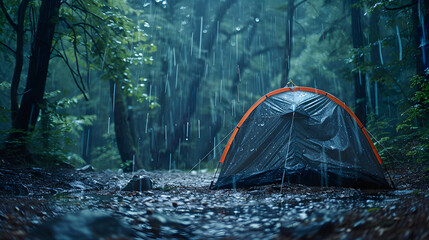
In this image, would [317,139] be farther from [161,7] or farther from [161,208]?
[161,7]

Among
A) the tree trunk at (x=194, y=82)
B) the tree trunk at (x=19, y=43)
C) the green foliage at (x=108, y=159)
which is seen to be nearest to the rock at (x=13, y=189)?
the tree trunk at (x=19, y=43)

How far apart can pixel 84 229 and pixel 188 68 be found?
1435 centimetres

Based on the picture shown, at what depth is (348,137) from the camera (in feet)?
19.6

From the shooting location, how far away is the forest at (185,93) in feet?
11.7

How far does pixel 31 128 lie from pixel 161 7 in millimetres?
9844

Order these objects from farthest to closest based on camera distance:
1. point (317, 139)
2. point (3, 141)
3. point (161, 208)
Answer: point (3, 141) → point (317, 139) → point (161, 208)

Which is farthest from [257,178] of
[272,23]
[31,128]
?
[272,23]

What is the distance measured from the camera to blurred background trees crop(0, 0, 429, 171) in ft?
27.2

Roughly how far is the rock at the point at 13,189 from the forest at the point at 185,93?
0.04 metres

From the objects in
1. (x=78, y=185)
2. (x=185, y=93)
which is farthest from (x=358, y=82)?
(x=78, y=185)

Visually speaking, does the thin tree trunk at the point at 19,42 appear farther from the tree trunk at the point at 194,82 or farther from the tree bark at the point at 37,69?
the tree trunk at the point at 194,82

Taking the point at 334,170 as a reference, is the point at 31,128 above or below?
above

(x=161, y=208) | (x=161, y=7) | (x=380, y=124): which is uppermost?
(x=161, y=7)

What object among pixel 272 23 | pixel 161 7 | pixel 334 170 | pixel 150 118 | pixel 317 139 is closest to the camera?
A: pixel 334 170
